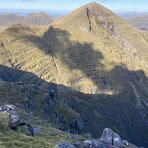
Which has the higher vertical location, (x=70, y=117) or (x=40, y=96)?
(x=40, y=96)

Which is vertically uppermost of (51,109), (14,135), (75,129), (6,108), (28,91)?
(14,135)

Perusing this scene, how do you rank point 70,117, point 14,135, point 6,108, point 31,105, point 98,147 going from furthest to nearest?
point 70,117
point 31,105
point 6,108
point 14,135
point 98,147

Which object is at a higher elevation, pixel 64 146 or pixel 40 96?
pixel 64 146

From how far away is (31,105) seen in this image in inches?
5955

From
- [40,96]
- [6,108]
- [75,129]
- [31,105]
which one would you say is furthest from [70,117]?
[6,108]

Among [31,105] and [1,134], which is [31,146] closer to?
[1,134]

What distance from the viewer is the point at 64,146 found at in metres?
40.2

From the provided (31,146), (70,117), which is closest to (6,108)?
(31,146)

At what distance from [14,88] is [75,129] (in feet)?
175

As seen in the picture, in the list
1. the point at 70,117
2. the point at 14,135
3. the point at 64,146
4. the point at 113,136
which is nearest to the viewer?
the point at 64,146

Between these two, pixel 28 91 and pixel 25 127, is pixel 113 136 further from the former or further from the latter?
pixel 28 91

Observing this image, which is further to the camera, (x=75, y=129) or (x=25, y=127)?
(x=75, y=129)

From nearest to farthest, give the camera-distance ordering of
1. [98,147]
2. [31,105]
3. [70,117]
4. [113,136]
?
[98,147], [113,136], [31,105], [70,117]

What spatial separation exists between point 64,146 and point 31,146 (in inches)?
204
